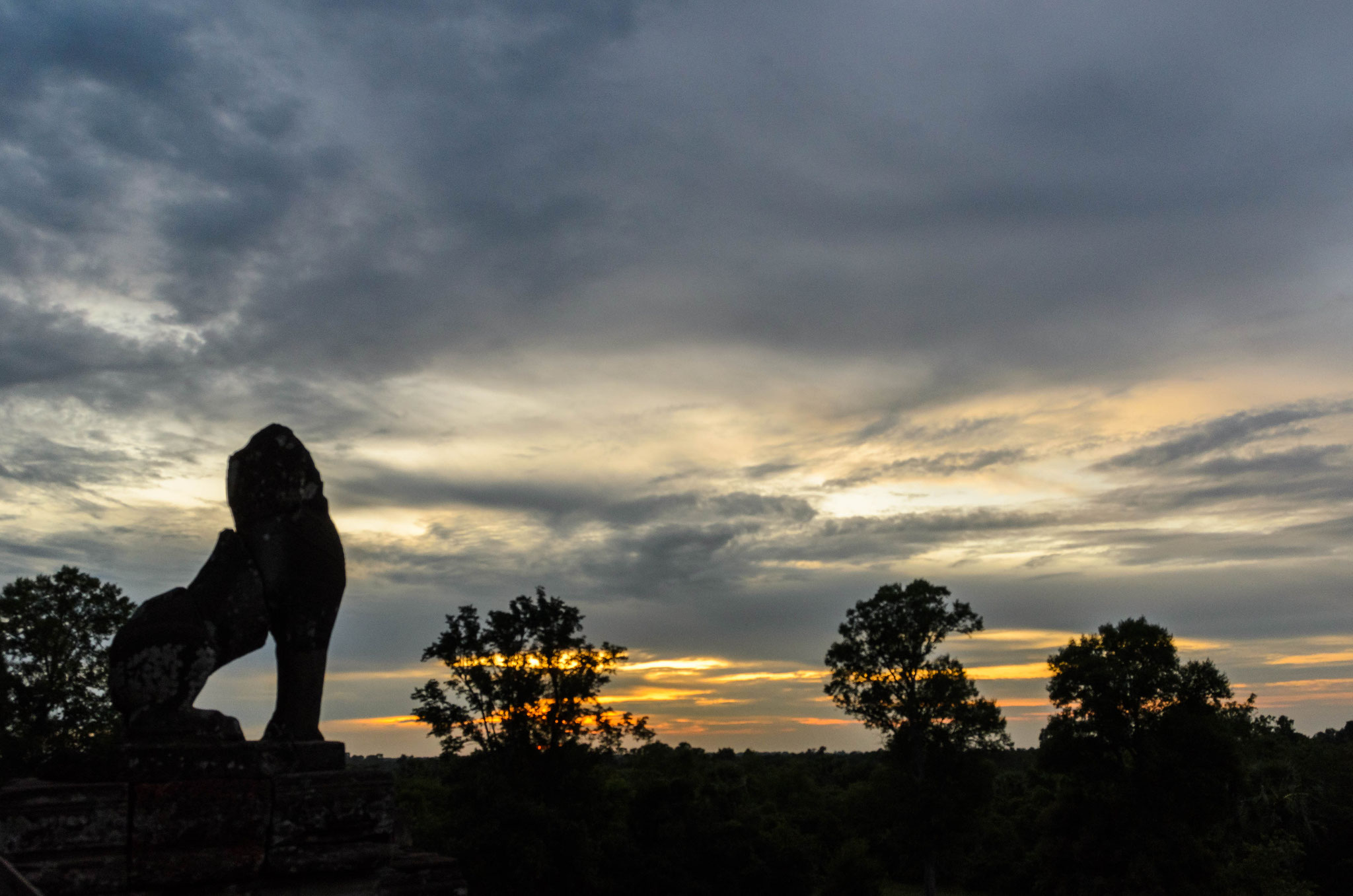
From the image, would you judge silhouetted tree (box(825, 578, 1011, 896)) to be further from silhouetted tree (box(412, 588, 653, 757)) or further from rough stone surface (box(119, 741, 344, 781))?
rough stone surface (box(119, 741, 344, 781))

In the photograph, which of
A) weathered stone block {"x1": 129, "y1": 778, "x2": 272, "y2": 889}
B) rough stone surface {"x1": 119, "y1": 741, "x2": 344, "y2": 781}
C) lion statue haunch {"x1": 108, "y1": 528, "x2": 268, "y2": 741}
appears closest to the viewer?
weathered stone block {"x1": 129, "y1": 778, "x2": 272, "y2": 889}

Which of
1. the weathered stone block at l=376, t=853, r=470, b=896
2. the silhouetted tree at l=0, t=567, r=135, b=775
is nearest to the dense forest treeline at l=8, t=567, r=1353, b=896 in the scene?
the silhouetted tree at l=0, t=567, r=135, b=775

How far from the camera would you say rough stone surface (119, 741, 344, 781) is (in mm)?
4613

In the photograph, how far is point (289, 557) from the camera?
5.45m

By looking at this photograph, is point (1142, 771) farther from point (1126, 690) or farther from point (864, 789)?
point (864, 789)

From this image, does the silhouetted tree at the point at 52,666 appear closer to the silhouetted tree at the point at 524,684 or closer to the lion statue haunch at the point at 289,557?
the silhouetted tree at the point at 524,684

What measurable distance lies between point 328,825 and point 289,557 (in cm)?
150

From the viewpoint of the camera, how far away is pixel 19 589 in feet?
102

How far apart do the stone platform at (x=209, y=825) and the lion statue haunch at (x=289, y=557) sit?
18.9 inches

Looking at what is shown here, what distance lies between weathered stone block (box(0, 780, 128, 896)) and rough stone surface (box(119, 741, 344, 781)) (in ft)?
0.45

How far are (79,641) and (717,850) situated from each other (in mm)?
22535

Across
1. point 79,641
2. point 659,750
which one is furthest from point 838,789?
point 79,641

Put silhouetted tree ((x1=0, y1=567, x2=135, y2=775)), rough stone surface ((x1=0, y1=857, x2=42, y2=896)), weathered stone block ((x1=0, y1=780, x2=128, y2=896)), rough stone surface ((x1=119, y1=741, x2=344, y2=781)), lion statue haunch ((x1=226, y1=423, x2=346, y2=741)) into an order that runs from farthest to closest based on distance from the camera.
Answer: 1. silhouetted tree ((x1=0, y1=567, x2=135, y2=775))
2. lion statue haunch ((x1=226, y1=423, x2=346, y2=741))
3. rough stone surface ((x1=119, y1=741, x2=344, y2=781))
4. weathered stone block ((x1=0, y1=780, x2=128, y2=896))
5. rough stone surface ((x1=0, y1=857, x2=42, y2=896))

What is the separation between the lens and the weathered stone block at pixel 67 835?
4.29 metres
